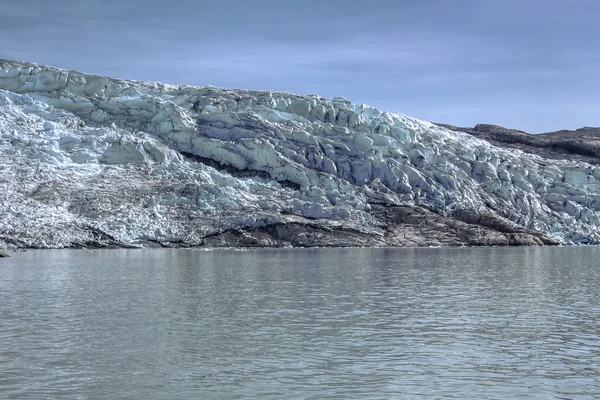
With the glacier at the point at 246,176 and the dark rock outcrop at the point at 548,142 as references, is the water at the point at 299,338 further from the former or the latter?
the dark rock outcrop at the point at 548,142

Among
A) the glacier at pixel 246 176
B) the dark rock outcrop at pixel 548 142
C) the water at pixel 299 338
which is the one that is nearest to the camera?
the water at pixel 299 338

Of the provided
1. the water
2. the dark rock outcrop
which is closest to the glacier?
the dark rock outcrop

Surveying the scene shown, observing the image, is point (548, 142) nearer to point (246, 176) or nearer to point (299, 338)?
point (246, 176)

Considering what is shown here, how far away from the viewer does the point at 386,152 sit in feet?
329

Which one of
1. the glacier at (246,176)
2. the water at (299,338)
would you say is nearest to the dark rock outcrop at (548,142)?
the glacier at (246,176)

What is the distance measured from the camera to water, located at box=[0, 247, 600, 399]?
1538 centimetres

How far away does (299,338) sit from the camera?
819 inches

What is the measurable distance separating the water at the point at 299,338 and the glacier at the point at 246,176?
42.1 meters

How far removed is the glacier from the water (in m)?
42.1

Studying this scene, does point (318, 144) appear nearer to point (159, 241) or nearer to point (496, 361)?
point (159, 241)

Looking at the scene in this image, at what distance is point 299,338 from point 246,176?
2884 inches

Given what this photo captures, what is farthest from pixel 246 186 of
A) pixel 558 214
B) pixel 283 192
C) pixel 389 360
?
pixel 389 360

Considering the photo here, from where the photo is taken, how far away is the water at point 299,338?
1538cm

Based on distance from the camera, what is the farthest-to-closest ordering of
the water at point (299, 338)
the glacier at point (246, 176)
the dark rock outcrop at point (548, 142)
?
the dark rock outcrop at point (548, 142), the glacier at point (246, 176), the water at point (299, 338)
